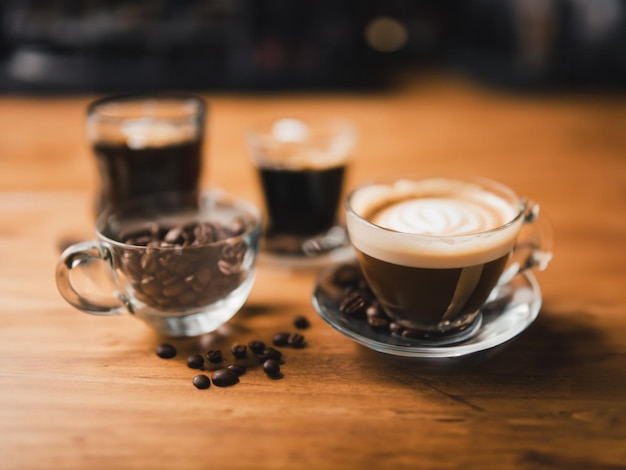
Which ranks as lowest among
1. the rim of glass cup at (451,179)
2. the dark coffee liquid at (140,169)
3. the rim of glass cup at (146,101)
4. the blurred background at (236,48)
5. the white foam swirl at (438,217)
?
the blurred background at (236,48)

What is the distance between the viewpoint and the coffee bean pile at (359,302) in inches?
43.0

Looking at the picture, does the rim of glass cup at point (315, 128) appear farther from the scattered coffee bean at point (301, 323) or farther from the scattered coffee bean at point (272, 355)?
the scattered coffee bean at point (272, 355)

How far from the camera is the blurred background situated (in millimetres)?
3365

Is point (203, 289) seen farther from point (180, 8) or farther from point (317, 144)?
point (180, 8)

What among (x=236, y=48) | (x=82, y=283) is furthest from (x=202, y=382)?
(x=236, y=48)

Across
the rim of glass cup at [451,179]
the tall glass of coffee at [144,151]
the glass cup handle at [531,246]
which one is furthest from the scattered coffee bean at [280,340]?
the tall glass of coffee at [144,151]

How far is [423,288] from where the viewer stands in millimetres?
1044

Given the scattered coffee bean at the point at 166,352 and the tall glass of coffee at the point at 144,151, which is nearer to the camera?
the scattered coffee bean at the point at 166,352

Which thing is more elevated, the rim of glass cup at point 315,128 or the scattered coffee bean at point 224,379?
the rim of glass cup at point 315,128

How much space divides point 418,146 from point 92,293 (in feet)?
4.89

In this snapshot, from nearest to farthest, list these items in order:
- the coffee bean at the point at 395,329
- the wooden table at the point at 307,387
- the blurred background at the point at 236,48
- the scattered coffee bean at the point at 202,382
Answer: the wooden table at the point at 307,387 < the scattered coffee bean at the point at 202,382 < the coffee bean at the point at 395,329 < the blurred background at the point at 236,48

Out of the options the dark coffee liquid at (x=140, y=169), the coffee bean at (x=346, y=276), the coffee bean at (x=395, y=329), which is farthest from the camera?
the dark coffee liquid at (x=140, y=169)

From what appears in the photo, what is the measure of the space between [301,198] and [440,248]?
553 millimetres

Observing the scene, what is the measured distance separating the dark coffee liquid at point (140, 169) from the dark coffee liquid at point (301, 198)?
0.18 metres
